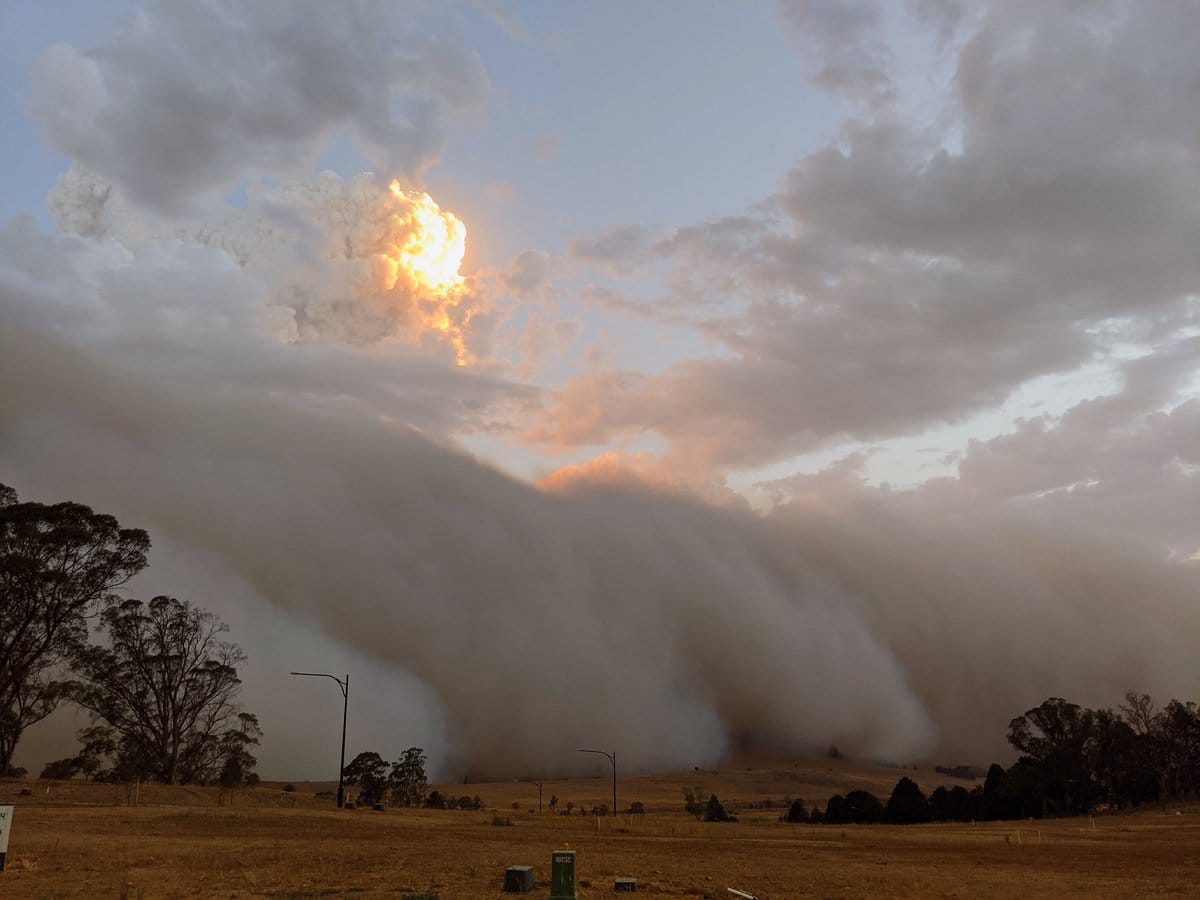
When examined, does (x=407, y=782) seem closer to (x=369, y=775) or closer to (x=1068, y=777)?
(x=369, y=775)

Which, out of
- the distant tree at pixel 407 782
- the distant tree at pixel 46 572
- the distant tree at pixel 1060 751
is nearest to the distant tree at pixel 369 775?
the distant tree at pixel 407 782

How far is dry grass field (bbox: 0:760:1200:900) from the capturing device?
24203 millimetres

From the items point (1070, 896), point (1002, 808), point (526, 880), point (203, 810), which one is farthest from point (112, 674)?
point (1002, 808)

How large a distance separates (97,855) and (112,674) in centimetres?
6357

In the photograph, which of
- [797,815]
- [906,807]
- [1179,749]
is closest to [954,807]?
[906,807]

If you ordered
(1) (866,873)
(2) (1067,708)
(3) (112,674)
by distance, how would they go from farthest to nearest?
(2) (1067,708), (3) (112,674), (1) (866,873)

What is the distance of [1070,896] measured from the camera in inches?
1037

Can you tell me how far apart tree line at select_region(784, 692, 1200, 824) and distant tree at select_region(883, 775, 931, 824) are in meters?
0.11

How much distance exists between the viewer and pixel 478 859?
104 feet

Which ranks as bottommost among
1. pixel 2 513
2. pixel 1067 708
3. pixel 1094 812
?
pixel 1094 812

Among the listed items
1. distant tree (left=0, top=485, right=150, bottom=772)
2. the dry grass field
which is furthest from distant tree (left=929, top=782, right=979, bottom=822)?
distant tree (left=0, top=485, right=150, bottom=772)

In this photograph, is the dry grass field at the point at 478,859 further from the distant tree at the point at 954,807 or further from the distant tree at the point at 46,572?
the distant tree at the point at 954,807

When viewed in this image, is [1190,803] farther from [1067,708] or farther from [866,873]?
[866,873]

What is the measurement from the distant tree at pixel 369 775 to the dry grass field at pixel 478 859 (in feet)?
161
